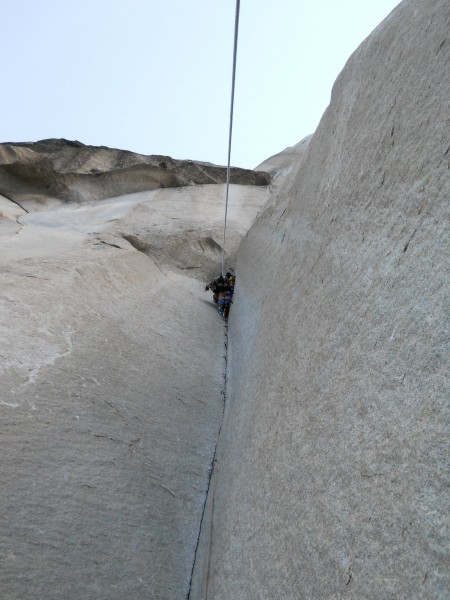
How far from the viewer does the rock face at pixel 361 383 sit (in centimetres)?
153

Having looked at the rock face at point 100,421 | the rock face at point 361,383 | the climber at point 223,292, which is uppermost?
the rock face at point 361,383

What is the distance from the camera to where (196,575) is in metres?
2.91

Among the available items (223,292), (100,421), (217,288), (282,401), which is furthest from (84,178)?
(282,401)

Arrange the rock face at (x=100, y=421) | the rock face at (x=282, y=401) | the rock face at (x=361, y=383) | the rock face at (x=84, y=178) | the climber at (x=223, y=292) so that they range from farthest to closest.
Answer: the rock face at (x=84, y=178), the climber at (x=223, y=292), the rock face at (x=100, y=421), the rock face at (x=282, y=401), the rock face at (x=361, y=383)

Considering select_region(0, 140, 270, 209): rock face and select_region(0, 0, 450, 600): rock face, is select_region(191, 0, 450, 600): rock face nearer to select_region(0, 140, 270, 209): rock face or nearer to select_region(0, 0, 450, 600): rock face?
select_region(0, 0, 450, 600): rock face

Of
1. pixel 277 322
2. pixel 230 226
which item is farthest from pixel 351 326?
pixel 230 226

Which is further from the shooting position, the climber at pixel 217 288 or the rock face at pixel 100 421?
the climber at pixel 217 288

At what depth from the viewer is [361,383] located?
6.60ft

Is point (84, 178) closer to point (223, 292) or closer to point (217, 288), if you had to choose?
point (217, 288)

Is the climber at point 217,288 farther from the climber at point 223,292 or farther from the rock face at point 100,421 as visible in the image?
the rock face at point 100,421

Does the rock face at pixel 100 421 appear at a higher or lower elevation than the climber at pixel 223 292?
higher

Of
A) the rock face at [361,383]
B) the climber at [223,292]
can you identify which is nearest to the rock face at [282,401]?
the rock face at [361,383]

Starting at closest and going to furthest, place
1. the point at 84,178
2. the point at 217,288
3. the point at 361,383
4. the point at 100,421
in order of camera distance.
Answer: the point at 361,383 < the point at 100,421 < the point at 217,288 < the point at 84,178

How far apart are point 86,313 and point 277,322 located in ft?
6.76
